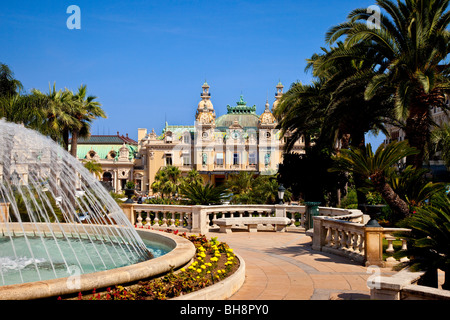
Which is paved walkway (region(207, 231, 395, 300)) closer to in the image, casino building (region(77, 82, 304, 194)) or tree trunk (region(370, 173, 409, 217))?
tree trunk (region(370, 173, 409, 217))

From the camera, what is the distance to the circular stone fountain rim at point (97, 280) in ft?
17.1

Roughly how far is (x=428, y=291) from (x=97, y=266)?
6.32 meters

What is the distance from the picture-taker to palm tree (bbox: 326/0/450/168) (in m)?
13.5

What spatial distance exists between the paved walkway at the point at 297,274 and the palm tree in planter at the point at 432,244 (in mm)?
1448

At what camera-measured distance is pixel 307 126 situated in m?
25.9

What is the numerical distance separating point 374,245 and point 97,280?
21.3 feet

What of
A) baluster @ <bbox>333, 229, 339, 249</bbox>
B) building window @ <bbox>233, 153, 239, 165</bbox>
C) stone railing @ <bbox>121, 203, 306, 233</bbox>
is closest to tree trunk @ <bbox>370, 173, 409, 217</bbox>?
baluster @ <bbox>333, 229, 339, 249</bbox>

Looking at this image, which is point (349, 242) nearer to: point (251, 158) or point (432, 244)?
point (432, 244)

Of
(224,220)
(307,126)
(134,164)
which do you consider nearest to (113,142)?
(134,164)

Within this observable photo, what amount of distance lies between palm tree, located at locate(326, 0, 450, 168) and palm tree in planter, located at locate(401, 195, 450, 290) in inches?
292

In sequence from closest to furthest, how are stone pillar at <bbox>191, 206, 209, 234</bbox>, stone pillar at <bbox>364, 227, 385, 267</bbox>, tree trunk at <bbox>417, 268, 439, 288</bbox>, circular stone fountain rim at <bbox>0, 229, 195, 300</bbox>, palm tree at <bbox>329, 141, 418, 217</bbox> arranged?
circular stone fountain rim at <bbox>0, 229, 195, 300</bbox> → tree trunk at <bbox>417, 268, 439, 288</bbox> → stone pillar at <bbox>364, 227, 385, 267</bbox> → palm tree at <bbox>329, 141, 418, 217</bbox> → stone pillar at <bbox>191, 206, 209, 234</bbox>

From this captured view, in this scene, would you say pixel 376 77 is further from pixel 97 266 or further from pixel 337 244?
pixel 97 266

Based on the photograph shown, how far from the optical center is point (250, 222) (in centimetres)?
1620

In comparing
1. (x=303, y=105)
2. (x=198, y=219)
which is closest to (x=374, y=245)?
(x=198, y=219)
